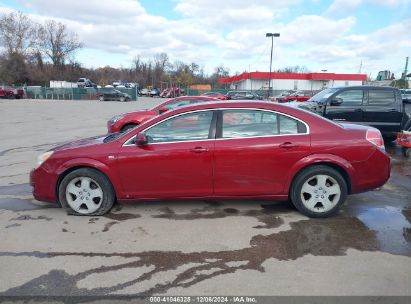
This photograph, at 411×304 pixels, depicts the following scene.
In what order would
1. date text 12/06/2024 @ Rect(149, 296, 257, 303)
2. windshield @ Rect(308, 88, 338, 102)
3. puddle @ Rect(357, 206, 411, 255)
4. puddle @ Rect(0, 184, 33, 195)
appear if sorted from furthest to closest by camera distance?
windshield @ Rect(308, 88, 338, 102) < puddle @ Rect(0, 184, 33, 195) < puddle @ Rect(357, 206, 411, 255) < date text 12/06/2024 @ Rect(149, 296, 257, 303)

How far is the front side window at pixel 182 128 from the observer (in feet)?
15.1

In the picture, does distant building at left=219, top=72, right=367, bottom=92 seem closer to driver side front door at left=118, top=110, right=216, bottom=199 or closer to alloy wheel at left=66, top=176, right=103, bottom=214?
driver side front door at left=118, top=110, right=216, bottom=199

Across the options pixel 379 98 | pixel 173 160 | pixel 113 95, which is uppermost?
pixel 113 95

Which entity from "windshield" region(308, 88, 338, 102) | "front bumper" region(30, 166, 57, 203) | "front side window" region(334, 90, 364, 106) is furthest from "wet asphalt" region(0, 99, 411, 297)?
"windshield" region(308, 88, 338, 102)

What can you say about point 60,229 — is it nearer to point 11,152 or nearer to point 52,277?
point 52,277

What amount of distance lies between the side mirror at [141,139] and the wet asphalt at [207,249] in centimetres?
100

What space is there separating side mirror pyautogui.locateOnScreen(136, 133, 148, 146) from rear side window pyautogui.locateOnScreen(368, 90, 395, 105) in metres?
7.58

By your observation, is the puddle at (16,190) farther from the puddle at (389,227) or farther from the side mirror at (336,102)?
the side mirror at (336,102)

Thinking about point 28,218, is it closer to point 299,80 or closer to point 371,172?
point 371,172

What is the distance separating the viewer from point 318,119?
467 centimetres

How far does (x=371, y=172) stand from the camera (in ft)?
15.2

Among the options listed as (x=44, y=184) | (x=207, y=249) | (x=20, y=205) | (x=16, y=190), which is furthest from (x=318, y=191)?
(x=16, y=190)

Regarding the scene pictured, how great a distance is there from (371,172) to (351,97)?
5878 mm

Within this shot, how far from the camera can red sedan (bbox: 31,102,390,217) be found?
451cm
